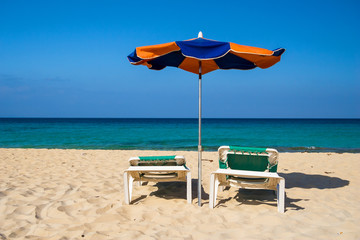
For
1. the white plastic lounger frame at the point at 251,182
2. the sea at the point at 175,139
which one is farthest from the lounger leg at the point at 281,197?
the sea at the point at 175,139

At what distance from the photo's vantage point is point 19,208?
139 inches

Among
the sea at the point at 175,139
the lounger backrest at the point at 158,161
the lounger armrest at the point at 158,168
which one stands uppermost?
the lounger backrest at the point at 158,161

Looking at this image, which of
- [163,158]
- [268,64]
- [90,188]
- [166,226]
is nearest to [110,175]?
[90,188]

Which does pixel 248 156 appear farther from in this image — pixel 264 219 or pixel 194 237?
pixel 194 237

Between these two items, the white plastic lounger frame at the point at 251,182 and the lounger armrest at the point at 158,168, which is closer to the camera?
the white plastic lounger frame at the point at 251,182

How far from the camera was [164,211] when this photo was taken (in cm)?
361

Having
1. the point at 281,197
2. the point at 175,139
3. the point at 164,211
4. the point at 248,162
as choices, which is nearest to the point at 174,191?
the point at 164,211

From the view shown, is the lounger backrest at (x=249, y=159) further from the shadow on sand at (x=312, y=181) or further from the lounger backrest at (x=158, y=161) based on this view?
the shadow on sand at (x=312, y=181)

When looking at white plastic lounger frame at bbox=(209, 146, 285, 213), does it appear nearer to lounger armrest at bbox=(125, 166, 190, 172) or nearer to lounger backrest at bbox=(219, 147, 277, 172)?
lounger backrest at bbox=(219, 147, 277, 172)

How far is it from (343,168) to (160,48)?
599cm

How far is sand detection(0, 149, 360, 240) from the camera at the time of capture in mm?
2906

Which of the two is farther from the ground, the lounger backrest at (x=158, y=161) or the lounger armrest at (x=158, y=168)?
the lounger backrest at (x=158, y=161)

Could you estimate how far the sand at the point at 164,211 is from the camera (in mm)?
2906

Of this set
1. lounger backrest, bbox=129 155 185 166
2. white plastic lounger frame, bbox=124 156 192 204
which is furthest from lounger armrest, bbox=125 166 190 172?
lounger backrest, bbox=129 155 185 166
